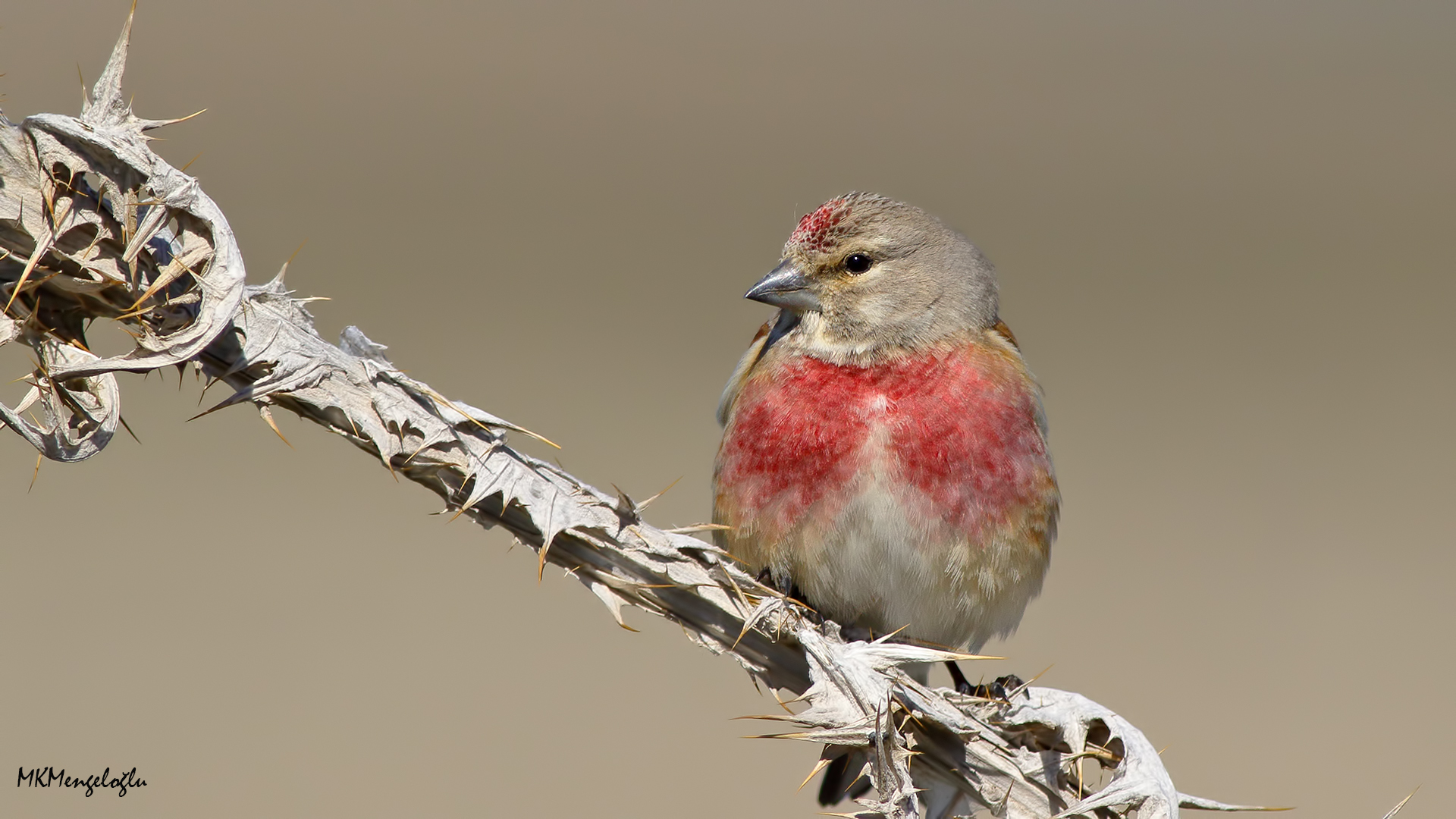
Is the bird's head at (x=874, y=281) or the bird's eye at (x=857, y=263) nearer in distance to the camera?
the bird's head at (x=874, y=281)

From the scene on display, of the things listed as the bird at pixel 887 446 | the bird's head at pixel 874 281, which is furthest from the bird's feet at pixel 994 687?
the bird's head at pixel 874 281

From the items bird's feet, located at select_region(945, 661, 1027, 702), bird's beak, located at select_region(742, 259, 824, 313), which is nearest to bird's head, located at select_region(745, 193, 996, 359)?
bird's beak, located at select_region(742, 259, 824, 313)

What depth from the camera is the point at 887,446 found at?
3.54 meters

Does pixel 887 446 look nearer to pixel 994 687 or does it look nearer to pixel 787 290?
pixel 787 290

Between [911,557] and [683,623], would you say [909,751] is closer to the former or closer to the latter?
[683,623]

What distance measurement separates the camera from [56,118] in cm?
200

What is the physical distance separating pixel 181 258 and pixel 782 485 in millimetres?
2084

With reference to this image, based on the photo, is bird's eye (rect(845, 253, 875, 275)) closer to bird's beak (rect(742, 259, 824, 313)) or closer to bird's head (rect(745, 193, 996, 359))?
bird's head (rect(745, 193, 996, 359))

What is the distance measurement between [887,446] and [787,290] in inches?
27.9

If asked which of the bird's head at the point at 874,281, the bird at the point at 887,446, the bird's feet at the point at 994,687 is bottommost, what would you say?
the bird's feet at the point at 994,687

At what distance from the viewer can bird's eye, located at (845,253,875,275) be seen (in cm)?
398

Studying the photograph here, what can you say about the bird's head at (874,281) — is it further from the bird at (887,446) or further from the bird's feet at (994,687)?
the bird's feet at (994,687)

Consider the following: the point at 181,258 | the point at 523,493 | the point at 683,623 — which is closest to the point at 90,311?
the point at 181,258

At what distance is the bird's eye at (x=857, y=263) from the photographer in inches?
157
